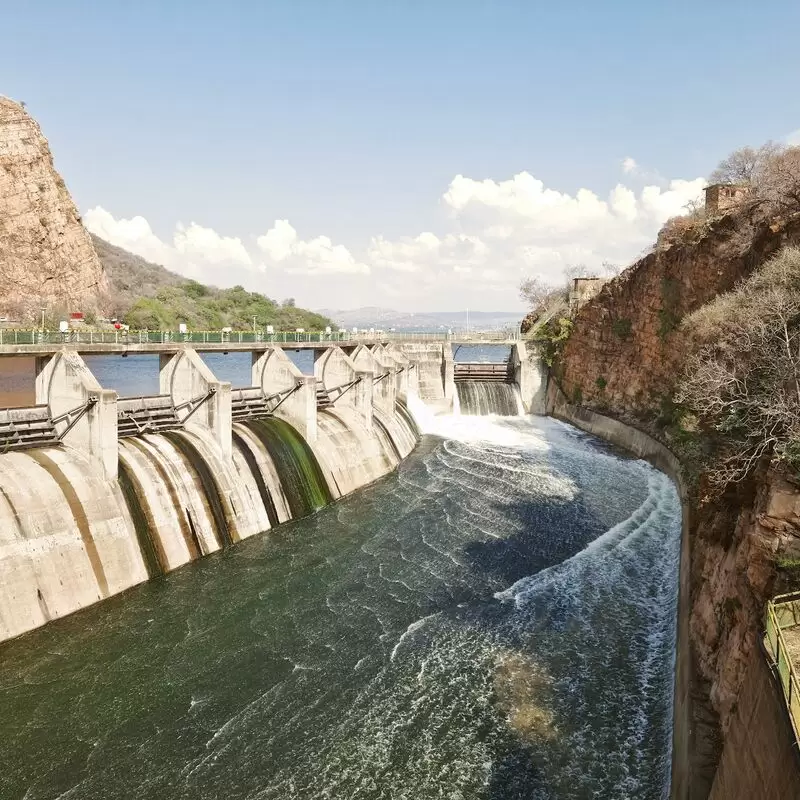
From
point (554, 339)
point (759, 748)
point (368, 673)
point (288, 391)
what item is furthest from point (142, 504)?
point (554, 339)

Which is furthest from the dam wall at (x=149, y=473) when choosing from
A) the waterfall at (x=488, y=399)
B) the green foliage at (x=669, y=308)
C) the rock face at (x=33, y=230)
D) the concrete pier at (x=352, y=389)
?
the rock face at (x=33, y=230)

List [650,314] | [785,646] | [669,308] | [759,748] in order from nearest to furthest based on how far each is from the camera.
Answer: [759,748], [785,646], [669,308], [650,314]

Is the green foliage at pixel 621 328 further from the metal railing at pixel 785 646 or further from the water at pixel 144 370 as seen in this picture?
the metal railing at pixel 785 646

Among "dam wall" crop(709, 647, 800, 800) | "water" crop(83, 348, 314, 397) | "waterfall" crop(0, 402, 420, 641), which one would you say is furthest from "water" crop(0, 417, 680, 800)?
"water" crop(83, 348, 314, 397)

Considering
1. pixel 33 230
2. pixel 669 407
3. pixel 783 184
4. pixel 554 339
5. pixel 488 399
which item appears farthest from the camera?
pixel 33 230

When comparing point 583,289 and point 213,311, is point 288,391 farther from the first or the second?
point 213,311

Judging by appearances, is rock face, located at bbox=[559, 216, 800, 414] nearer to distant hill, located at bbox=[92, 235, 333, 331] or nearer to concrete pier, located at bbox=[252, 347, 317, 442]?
concrete pier, located at bbox=[252, 347, 317, 442]

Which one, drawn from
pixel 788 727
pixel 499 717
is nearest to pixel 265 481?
pixel 499 717

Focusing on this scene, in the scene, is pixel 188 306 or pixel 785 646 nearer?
pixel 785 646
